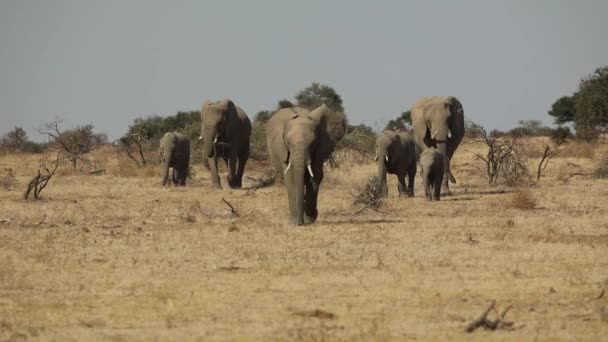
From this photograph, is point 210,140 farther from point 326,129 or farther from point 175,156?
point 326,129

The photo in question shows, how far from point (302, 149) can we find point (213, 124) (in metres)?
12.3

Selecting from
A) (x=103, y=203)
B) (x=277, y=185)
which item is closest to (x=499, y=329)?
(x=103, y=203)

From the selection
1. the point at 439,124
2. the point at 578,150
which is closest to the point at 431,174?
the point at 439,124

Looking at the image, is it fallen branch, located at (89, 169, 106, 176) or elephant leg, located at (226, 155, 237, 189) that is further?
fallen branch, located at (89, 169, 106, 176)

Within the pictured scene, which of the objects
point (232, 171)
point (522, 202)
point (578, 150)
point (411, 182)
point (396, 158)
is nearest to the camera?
point (522, 202)

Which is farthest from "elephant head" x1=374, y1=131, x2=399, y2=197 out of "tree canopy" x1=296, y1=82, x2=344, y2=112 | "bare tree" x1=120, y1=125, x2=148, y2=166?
"tree canopy" x1=296, y1=82, x2=344, y2=112

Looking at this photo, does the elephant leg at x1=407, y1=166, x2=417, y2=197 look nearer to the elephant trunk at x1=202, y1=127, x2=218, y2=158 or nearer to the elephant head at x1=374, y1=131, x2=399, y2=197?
the elephant head at x1=374, y1=131, x2=399, y2=197

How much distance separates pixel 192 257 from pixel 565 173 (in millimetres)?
20243

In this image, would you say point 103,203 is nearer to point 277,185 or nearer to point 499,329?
point 277,185

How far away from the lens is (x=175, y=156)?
31.1 m

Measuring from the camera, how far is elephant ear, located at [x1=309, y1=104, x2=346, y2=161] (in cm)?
1864

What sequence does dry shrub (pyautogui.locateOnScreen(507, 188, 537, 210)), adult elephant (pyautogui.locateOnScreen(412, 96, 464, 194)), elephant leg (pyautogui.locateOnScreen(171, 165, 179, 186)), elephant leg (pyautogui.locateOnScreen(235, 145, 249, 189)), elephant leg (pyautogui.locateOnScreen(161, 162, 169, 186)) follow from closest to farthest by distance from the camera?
1. dry shrub (pyautogui.locateOnScreen(507, 188, 537, 210))
2. adult elephant (pyautogui.locateOnScreen(412, 96, 464, 194))
3. elephant leg (pyautogui.locateOnScreen(235, 145, 249, 189))
4. elephant leg (pyautogui.locateOnScreen(161, 162, 169, 186))
5. elephant leg (pyautogui.locateOnScreen(171, 165, 179, 186))

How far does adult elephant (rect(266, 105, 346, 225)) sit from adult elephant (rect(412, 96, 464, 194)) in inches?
370

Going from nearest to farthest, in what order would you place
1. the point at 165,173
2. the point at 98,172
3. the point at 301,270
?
the point at 301,270
the point at 165,173
the point at 98,172
